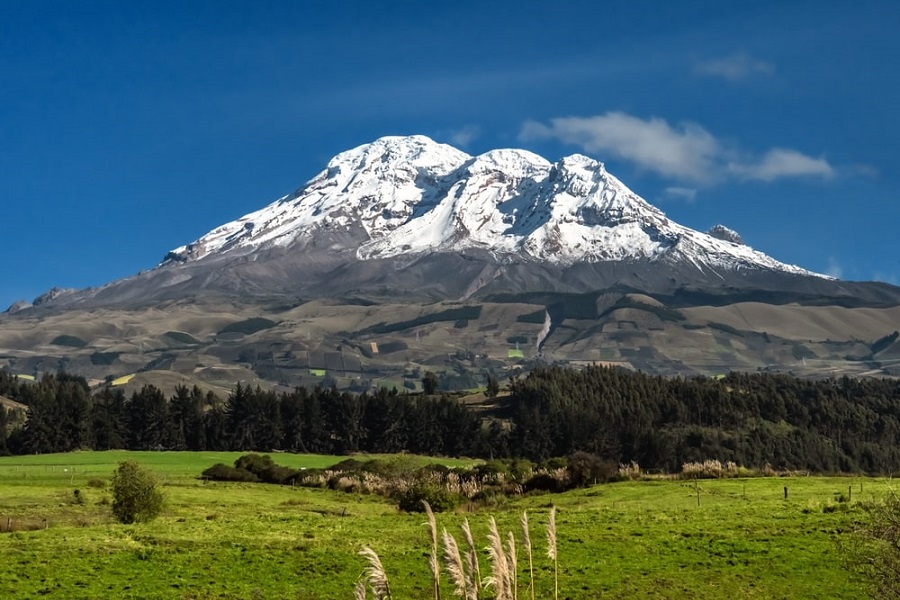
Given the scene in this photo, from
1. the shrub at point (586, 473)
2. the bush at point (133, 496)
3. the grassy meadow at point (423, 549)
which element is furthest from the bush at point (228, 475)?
the bush at point (133, 496)

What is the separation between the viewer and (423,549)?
43.1 meters

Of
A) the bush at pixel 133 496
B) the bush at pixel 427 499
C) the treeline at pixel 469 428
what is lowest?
the bush at pixel 427 499

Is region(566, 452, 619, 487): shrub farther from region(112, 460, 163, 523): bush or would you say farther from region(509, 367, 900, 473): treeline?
region(509, 367, 900, 473): treeline

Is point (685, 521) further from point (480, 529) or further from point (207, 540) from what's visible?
point (207, 540)

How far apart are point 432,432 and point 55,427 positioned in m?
54.6

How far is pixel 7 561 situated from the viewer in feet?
129

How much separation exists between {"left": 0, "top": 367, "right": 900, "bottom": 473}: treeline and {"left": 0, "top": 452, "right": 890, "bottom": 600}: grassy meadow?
296 feet

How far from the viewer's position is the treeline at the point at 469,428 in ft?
498

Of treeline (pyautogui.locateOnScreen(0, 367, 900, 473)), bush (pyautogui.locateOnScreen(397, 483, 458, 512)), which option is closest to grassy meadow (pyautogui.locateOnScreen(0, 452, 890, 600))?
bush (pyautogui.locateOnScreen(397, 483, 458, 512))

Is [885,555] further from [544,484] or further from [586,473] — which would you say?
[544,484]

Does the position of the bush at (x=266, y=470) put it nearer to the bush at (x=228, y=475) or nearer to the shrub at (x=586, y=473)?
the bush at (x=228, y=475)

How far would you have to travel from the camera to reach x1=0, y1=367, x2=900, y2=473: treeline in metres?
152

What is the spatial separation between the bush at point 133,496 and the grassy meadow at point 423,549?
124 cm

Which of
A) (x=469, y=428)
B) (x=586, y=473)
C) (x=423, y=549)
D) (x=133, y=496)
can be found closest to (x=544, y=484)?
(x=586, y=473)
